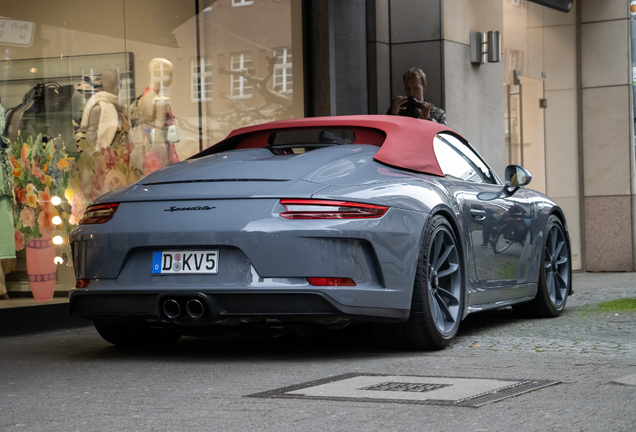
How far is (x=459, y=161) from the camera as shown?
613 cm

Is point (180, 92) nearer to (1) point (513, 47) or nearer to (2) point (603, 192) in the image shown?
(1) point (513, 47)

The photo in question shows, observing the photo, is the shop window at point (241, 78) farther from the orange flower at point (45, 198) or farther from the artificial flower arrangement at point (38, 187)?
the orange flower at point (45, 198)

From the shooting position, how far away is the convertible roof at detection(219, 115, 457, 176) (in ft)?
17.5

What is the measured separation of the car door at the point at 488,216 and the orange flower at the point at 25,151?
3.46 metres

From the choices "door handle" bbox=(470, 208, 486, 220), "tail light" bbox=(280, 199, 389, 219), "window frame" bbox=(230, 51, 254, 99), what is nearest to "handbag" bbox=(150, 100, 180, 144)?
"window frame" bbox=(230, 51, 254, 99)

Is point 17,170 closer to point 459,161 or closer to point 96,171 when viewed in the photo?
point 96,171

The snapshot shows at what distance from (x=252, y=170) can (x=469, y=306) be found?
5.02 ft

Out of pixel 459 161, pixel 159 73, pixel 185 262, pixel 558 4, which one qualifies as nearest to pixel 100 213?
pixel 185 262

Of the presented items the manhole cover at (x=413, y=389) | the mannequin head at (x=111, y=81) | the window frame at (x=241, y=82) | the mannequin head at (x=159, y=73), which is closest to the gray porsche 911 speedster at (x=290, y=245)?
the manhole cover at (x=413, y=389)

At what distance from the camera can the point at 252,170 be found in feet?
16.4

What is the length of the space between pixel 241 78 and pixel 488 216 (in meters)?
4.61

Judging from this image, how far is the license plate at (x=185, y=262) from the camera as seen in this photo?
4699mm

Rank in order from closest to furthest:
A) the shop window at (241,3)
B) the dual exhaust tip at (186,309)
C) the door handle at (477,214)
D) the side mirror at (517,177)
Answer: the dual exhaust tip at (186,309) → the door handle at (477,214) → the side mirror at (517,177) → the shop window at (241,3)

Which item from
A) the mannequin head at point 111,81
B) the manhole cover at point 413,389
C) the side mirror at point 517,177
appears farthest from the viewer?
the mannequin head at point 111,81
